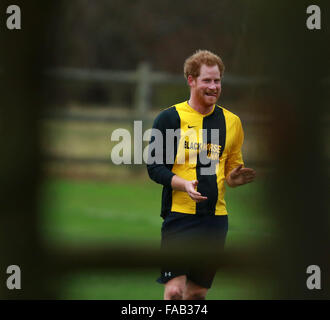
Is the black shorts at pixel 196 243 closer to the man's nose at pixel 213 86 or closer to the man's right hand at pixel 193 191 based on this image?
the man's right hand at pixel 193 191

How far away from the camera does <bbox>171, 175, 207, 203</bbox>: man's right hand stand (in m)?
1.21

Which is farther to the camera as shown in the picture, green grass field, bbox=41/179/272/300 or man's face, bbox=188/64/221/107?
man's face, bbox=188/64/221/107

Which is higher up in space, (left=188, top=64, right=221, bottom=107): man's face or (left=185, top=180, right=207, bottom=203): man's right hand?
(left=188, top=64, right=221, bottom=107): man's face

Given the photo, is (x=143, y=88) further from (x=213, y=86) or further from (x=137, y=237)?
(x=137, y=237)

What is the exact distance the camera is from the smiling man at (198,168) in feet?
4.05

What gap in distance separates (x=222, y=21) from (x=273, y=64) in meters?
0.22

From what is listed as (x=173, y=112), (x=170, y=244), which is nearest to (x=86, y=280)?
(x=170, y=244)

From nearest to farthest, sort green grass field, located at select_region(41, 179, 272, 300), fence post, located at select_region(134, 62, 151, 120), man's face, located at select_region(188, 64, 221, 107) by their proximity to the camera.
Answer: green grass field, located at select_region(41, 179, 272, 300), man's face, located at select_region(188, 64, 221, 107), fence post, located at select_region(134, 62, 151, 120)

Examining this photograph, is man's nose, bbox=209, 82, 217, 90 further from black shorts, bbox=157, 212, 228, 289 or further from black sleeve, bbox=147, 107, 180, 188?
black shorts, bbox=157, 212, 228, 289

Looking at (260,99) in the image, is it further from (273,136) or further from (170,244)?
(170,244)

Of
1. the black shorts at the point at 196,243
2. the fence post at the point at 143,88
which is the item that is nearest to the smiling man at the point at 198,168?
the black shorts at the point at 196,243

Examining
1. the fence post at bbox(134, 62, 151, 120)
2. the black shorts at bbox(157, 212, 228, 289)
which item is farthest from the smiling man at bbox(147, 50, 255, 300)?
the fence post at bbox(134, 62, 151, 120)

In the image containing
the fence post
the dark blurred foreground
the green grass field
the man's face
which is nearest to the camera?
the dark blurred foreground

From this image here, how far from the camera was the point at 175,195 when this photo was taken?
1.33m
